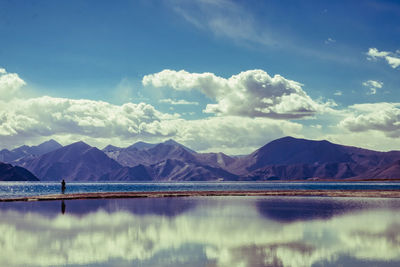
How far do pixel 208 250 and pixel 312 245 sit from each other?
8.09m

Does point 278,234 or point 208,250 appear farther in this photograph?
point 278,234

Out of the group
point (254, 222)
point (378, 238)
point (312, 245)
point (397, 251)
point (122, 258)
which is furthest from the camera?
point (254, 222)

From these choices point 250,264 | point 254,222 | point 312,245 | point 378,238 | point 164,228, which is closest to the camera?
point 250,264

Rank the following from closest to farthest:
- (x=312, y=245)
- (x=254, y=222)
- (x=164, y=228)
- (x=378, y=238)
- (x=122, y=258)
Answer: (x=122, y=258) → (x=312, y=245) → (x=378, y=238) → (x=164, y=228) → (x=254, y=222)

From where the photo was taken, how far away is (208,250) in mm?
26984

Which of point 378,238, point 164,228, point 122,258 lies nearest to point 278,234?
point 378,238

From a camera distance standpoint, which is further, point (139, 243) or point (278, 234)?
point (278, 234)

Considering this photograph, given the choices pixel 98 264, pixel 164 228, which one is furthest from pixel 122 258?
pixel 164 228

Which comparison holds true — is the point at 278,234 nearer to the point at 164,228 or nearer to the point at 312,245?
the point at 312,245

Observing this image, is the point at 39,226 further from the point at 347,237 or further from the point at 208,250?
the point at 347,237

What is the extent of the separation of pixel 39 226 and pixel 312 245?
89.5 feet

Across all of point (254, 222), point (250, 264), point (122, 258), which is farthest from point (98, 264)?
point (254, 222)

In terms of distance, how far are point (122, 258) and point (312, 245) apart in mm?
14129

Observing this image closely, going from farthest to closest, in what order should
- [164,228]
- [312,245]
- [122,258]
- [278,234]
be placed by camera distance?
[164,228] < [278,234] < [312,245] < [122,258]
